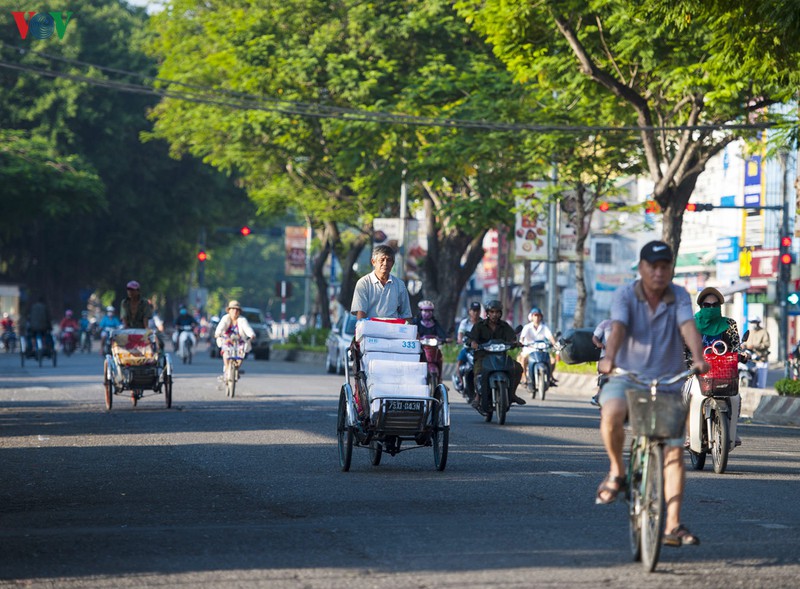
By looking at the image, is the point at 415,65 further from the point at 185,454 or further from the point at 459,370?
the point at 185,454

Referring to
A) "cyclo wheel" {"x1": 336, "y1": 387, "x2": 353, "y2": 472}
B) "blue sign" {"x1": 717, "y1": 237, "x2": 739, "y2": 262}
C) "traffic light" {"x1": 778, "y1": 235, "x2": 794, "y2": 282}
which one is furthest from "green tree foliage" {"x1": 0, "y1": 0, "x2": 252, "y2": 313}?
"cyclo wheel" {"x1": 336, "y1": 387, "x2": 353, "y2": 472}

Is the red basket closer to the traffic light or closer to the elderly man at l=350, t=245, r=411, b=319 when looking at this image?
the elderly man at l=350, t=245, r=411, b=319

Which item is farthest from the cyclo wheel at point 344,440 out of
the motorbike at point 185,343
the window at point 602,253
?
the window at point 602,253

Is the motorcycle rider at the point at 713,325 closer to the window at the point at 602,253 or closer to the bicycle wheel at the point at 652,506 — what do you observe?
the bicycle wheel at the point at 652,506

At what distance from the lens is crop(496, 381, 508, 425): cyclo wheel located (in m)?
20.2

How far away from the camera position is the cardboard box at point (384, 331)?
13172mm

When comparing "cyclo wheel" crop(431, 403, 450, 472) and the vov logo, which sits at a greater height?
the vov logo

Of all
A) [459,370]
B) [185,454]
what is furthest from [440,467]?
[459,370]

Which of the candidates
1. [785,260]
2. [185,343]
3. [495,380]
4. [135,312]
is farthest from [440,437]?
[185,343]

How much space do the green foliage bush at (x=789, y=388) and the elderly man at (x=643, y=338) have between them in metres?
16.1

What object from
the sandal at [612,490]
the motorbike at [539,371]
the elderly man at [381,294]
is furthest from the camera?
the motorbike at [539,371]

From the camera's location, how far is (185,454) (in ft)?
49.8

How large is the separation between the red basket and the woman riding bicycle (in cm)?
1402

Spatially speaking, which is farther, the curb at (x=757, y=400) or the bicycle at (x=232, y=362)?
the bicycle at (x=232, y=362)
